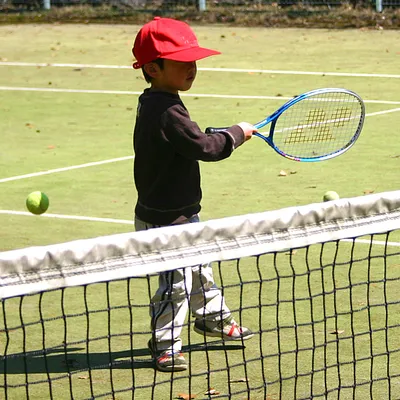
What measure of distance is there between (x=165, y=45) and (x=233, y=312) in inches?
61.6

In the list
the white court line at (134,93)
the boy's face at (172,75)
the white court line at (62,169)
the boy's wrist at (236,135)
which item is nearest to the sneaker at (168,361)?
the boy's wrist at (236,135)

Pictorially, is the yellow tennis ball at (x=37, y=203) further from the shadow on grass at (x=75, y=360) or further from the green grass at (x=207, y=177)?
the shadow on grass at (x=75, y=360)

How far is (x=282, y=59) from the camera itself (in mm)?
18469

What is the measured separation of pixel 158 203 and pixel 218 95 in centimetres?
988

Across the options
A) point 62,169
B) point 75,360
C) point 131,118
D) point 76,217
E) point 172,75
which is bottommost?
point 131,118

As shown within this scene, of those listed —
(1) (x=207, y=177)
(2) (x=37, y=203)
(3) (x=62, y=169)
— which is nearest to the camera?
(2) (x=37, y=203)

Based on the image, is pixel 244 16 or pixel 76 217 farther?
pixel 244 16

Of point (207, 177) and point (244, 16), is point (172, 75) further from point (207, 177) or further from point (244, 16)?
point (244, 16)

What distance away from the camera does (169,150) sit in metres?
5.79

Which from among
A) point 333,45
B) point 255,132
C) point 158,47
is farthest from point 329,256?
point 333,45

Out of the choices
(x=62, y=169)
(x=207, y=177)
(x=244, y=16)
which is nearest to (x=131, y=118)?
(x=62, y=169)

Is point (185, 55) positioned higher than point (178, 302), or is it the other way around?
point (185, 55)

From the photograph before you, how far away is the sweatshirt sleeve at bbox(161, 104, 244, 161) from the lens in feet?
18.6

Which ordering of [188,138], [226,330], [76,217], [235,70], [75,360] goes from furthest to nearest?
[235,70], [76,217], [226,330], [75,360], [188,138]
